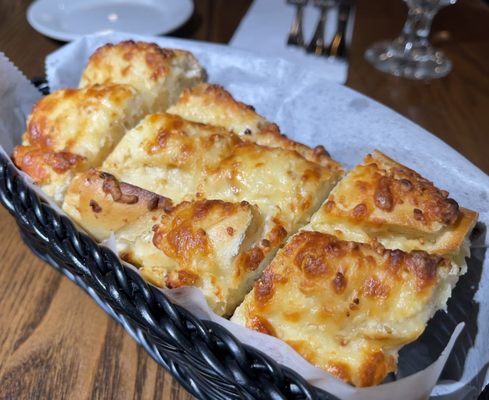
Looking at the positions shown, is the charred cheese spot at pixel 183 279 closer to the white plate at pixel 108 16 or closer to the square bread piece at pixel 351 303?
the square bread piece at pixel 351 303

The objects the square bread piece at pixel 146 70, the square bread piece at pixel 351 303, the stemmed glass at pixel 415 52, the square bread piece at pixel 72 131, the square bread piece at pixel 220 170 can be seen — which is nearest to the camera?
the square bread piece at pixel 351 303

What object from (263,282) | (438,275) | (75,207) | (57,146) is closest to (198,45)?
(57,146)

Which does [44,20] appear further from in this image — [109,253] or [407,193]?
[407,193]

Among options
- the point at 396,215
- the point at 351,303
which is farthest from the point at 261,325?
the point at 396,215

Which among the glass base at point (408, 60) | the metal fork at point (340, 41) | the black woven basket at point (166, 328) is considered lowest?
the glass base at point (408, 60)

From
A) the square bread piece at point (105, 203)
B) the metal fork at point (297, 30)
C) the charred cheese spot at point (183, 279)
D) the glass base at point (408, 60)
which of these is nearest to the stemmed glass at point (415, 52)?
the glass base at point (408, 60)
